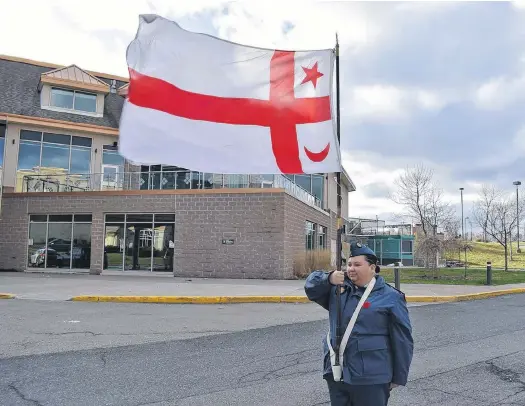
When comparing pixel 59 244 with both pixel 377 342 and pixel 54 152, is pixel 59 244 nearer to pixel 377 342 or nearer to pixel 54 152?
pixel 54 152

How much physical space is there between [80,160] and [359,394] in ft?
94.0

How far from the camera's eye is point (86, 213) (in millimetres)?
23547

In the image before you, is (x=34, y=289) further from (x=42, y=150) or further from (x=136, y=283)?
(x=42, y=150)

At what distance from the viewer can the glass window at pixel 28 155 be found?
27625 mm

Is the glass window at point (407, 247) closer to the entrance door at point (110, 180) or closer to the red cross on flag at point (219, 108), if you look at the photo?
the entrance door at point (110, 180)

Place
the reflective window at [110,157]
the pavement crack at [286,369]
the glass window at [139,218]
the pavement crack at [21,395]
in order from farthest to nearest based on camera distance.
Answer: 1. the reflective window at [110,157]
2. the glass window at [139,218]
3. the pavement crack at [286,369]
4. the pavement crack at [21,395]

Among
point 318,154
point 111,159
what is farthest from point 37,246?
point 318,154

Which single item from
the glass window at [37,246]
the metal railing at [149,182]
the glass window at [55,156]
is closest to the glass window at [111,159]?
the glass window at [55,156]

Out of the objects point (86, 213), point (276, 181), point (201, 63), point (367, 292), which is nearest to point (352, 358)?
point (367, 292)

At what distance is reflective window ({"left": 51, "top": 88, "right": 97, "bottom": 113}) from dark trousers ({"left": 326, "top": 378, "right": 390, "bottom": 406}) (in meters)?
29.4

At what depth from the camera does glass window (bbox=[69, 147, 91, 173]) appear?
28922 millimetres

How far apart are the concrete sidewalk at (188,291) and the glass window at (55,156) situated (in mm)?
9894

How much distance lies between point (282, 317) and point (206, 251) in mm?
10416

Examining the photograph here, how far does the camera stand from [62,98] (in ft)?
95.2
